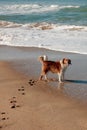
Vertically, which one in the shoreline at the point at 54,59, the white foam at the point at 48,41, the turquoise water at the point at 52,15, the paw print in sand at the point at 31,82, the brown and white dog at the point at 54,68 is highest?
the brown and white dog at the point at 54,68

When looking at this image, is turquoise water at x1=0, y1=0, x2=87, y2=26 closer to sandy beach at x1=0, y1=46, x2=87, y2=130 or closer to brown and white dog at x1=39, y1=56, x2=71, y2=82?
sandy beach at x1=0, y1=46, x2=87, y2=130

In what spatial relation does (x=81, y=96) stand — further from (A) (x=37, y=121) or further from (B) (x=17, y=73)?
(B) (x=17, y=73)

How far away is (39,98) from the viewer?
8.16 m

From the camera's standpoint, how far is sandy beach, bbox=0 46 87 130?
6.68m

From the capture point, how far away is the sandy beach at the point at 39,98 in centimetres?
668

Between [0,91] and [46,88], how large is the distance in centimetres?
108

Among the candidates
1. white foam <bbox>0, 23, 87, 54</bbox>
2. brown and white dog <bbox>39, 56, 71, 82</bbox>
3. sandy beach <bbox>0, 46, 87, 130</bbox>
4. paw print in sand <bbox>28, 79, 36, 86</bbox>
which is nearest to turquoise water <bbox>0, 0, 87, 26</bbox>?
white foam <bbox>0, 23, 87, 54</bbox>

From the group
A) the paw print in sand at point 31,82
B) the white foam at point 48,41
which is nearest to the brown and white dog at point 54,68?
the paw print in sand at point 31,82

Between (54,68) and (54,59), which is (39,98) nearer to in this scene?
(54,68)

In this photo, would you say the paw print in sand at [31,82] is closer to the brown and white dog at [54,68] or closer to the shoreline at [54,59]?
the brown and white dog at [54,68]

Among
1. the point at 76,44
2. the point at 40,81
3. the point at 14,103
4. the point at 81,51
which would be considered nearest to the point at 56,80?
the point at 40,81

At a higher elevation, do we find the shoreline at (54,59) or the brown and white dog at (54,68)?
the brown and white dog at (54,68)

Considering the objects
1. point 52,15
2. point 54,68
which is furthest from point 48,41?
point 52,15

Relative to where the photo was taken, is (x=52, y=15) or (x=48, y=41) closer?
(x=48, y=41)
